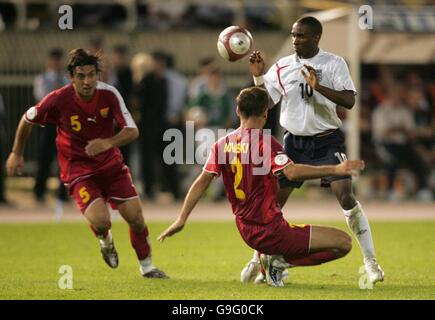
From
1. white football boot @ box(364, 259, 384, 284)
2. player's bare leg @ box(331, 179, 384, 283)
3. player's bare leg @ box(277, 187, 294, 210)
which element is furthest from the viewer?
player's bare leg @ box(277, 187, 294, 210)

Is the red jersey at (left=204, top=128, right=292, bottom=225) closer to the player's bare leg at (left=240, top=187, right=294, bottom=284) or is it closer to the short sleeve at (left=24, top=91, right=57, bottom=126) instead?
the player's bare leg at (left=240, top=187, right=294, bottom=284)

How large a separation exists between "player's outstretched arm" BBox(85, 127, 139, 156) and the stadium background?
25.6ft

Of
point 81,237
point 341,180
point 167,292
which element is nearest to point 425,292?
point 341,180

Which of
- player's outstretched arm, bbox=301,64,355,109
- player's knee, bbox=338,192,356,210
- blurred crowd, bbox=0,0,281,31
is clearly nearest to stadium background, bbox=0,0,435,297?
blurred crowd, bbox=0,0,281,31

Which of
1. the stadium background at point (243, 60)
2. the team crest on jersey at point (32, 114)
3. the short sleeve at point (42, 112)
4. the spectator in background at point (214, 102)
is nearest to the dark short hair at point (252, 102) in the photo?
the short sleeve at point (42, 112)

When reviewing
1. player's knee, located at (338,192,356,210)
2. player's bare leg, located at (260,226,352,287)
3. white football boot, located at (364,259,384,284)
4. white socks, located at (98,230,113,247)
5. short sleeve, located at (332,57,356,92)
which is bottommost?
white football boot, located at (364,259,384,284)

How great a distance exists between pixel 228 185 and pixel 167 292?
3.58ft

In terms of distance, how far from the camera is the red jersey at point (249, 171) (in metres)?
9.57

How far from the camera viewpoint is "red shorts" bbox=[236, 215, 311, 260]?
959 cm

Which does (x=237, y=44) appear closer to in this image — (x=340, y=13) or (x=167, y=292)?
(x=167, y=292)

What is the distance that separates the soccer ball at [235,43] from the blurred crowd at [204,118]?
8.00 m

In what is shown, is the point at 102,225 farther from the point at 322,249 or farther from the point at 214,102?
the point at 214,102

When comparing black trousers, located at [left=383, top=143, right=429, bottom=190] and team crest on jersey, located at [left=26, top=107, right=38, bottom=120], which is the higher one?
team crest on jersey, located at [left=26, top=107, right=38, bottom=120]

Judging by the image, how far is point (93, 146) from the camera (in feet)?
34.3
